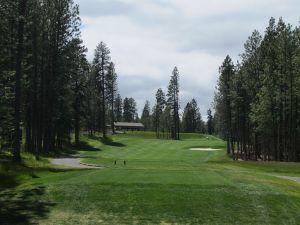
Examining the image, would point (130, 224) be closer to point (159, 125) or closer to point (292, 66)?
point (292, 66)

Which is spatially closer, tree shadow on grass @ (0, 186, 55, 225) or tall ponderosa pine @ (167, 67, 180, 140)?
tree shadow on grass @ (0, 186, 55, 225)

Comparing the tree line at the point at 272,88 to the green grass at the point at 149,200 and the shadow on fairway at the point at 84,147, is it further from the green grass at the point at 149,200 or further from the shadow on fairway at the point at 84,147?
the green grass at the point at 149,200

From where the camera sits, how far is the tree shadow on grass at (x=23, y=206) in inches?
699

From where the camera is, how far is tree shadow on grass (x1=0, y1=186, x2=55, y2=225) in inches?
699

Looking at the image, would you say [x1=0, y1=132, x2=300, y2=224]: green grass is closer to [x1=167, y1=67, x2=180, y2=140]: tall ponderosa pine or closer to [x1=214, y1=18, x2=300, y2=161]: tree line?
[x1=214, y1=18, x2=300, y2=161]: tree line

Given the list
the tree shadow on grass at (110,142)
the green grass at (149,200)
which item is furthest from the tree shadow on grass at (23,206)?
the tree shadow on grass at (110,142)

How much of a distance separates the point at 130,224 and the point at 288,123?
51.2 metres

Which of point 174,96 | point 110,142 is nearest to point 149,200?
point 110,142

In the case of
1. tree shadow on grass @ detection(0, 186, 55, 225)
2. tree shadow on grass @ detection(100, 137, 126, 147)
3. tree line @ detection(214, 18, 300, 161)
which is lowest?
tree shadow on grass @ detection(0, 186, 55, 225)

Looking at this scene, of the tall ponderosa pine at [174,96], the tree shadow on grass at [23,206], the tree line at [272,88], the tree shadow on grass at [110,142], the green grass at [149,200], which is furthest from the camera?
the tall ponderosa pine at [174,96]

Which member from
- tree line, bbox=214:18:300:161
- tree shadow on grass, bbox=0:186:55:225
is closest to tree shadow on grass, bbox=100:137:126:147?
tree line, bbox=214:18:300:161

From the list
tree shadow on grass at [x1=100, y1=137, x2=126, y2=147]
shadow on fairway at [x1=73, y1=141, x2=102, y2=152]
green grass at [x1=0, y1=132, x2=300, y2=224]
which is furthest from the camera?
tree shadow on grass at [x1=100, y1=137, x2=126, y2=147]

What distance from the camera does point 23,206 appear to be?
63.2 ft

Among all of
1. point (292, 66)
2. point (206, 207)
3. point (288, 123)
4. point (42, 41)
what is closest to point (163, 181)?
point (206, 207)
